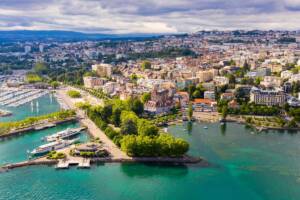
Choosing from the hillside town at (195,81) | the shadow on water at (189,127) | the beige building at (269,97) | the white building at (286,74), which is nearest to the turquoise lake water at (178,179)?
the shadow on water at (189,127)

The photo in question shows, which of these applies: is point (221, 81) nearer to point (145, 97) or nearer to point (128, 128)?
point (145, 97)

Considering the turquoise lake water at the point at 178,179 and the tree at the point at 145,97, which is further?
the tree at the point at 145,97

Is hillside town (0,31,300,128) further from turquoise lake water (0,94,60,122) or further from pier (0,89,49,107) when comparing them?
turquoise lake water (0,94,60,122)

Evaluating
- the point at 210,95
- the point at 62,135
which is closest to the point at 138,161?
the point at 62,135

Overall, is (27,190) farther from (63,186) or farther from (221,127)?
(221,127)

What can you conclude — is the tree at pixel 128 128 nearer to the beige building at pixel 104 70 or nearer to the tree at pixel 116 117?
the tree at pixel 116 117
